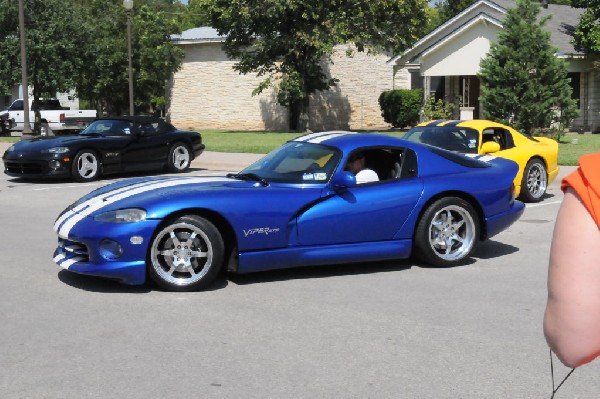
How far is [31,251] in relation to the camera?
362 inches

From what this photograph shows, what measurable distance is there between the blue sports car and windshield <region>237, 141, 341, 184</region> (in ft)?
0.04

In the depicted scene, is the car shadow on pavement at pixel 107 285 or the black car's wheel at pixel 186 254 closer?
the black car's wheel at pixel 186 254

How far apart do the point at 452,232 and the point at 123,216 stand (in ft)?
10.6

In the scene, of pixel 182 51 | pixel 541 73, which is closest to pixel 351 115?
pixel 182 51

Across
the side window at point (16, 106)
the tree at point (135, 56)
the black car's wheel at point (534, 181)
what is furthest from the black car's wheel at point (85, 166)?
the tree at point (135, 56)

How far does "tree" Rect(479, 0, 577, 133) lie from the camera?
26391 mm

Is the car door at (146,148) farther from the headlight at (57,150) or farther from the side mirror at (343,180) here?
the side mirror at (343,180)

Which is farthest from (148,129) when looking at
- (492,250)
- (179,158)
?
(492,250)

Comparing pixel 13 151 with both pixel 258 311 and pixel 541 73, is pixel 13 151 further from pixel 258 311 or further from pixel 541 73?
pixel 541 73

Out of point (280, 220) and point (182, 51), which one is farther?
point (182, 51)

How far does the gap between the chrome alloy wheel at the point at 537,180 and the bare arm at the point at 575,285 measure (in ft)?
40.6

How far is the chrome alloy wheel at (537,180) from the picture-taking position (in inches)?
539

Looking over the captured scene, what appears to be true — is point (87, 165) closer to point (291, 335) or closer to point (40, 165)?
point (40, 165)

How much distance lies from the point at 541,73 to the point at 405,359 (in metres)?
23.0
